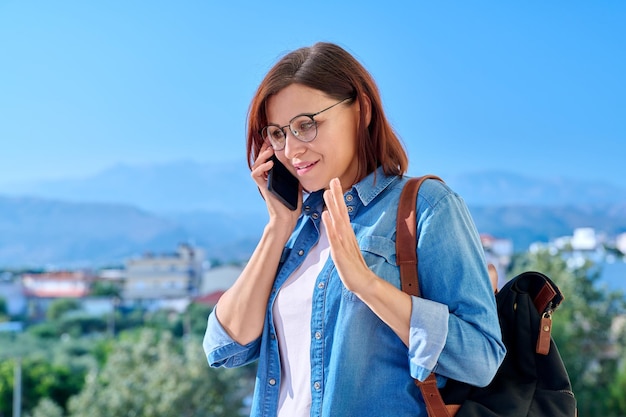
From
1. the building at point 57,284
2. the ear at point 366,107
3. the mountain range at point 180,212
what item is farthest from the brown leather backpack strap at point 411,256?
the mountain range at point 180,212

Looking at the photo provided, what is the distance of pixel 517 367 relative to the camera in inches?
32.9

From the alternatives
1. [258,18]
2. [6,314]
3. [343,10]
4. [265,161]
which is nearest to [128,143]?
[258,18]

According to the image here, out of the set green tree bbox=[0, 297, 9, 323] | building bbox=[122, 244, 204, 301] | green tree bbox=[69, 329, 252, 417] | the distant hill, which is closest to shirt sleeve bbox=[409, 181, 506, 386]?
green tree bbox=[69, 329, 252, 417]

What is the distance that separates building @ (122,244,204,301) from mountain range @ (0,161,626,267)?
2.35 metres

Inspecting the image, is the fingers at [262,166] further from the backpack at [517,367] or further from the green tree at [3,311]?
the green tree at [3,311]

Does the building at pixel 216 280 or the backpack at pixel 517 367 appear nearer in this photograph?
the backpack at pixel 517 367

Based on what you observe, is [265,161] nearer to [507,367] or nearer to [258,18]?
[507,367]

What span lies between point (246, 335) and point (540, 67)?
174 feet

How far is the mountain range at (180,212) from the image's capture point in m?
36.6

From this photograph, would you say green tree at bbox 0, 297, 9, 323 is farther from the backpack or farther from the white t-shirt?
the backpack

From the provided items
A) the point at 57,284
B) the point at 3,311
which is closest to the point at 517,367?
the point at 3,311

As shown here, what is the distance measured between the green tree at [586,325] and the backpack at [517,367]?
14760 mm

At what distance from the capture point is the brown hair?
89 centimetres

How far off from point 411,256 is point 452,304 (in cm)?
7
